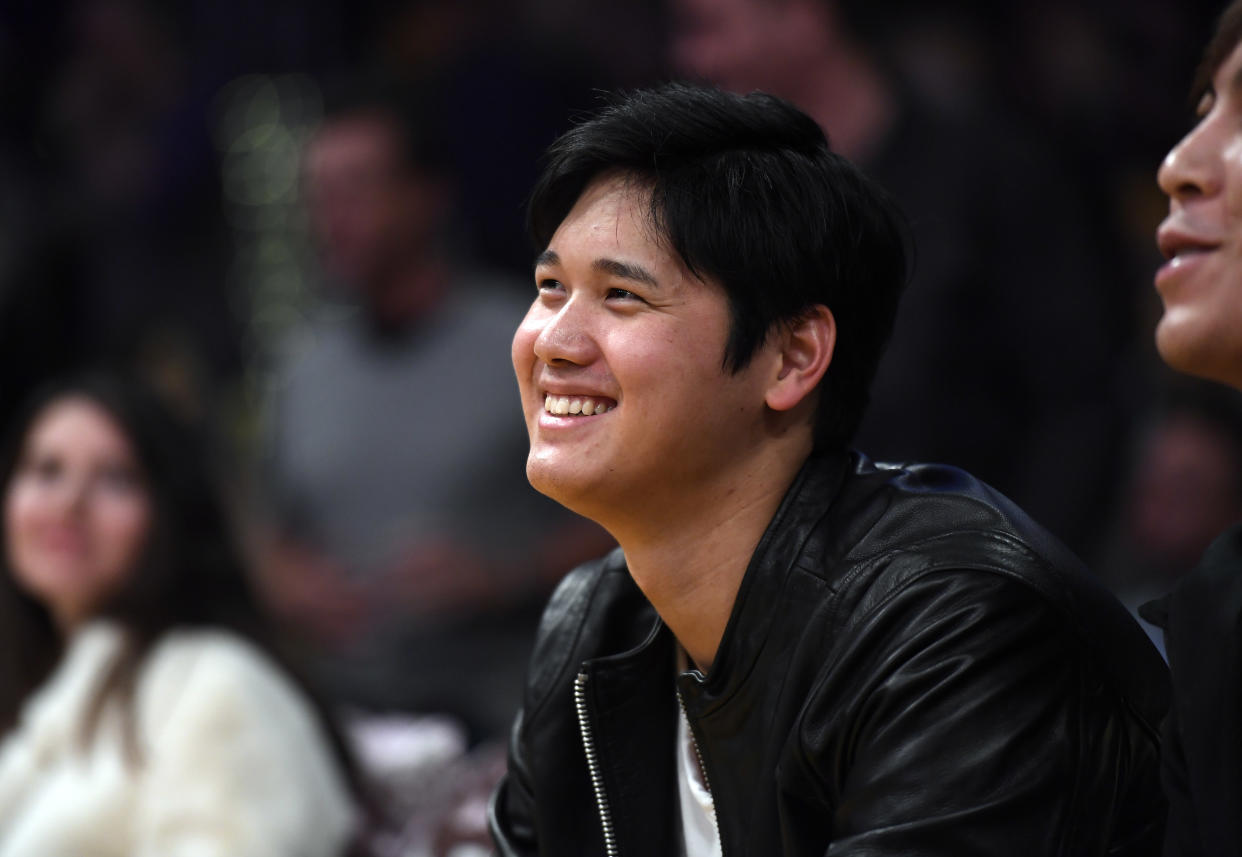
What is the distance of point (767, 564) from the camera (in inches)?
75.7

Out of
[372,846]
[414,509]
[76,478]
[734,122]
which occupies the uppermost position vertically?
[734,122]

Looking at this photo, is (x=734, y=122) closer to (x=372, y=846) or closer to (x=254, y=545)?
(x=372, y=846)

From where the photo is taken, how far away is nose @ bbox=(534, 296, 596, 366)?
77.4 inches

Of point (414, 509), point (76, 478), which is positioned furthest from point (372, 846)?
point (414, 509)

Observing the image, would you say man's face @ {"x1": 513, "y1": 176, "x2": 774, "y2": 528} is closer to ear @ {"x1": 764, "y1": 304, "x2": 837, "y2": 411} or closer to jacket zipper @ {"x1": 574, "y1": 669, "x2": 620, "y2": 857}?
ear @ {"x1": 764, "y1": 304, "x2": 837, "y2": 411}

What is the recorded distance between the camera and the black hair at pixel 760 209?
1.96 metres

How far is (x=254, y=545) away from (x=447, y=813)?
198cm

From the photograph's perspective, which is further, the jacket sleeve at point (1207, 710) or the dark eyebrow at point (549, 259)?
the dark eyebrow at point (549, 259)

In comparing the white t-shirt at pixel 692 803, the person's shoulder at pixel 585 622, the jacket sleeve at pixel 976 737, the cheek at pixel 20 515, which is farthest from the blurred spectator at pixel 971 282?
the cheek at pixel 20 515

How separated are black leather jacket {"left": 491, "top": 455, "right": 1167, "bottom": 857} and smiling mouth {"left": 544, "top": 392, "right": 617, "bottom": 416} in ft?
0.85

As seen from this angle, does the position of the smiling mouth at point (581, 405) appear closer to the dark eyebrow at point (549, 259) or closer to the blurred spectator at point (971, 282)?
the dark eyebrow at point (549, 259)

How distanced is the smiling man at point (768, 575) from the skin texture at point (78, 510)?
1704 millimetres

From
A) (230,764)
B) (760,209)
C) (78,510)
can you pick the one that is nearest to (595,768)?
(760,209)

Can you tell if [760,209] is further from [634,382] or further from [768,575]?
[768,575]
